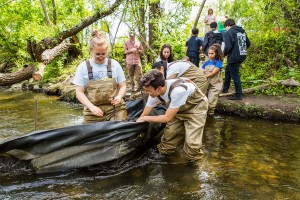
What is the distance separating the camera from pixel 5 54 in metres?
14.5

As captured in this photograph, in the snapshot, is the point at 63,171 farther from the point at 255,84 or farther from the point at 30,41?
the point at 255,84

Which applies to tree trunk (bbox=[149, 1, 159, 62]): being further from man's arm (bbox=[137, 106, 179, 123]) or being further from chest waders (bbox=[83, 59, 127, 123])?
man's arm (bbox=[137, 106, 179, 123])

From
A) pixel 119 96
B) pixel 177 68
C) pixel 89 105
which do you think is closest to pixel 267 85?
pixel 177 68

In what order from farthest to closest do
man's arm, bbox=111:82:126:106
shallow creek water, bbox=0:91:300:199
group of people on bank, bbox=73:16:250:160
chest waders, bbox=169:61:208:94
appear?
1. chest waders, bbox=169:61:208:94
2. man's arm, bbox=111:82:126:106
3. group of people on bank, bbox=73:16:250:160
4. shallow creek water, bbox=0:91:300:199

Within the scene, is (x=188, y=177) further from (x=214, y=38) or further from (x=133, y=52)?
(x=133, y=52)

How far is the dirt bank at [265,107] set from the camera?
19.4ft

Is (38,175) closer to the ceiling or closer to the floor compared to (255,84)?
closer to the floor

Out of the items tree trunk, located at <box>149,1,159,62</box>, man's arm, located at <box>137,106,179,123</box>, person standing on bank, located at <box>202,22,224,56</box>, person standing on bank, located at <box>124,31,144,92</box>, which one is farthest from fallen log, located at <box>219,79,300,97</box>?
tree trunk, located at <box>149,1,159,62</box>

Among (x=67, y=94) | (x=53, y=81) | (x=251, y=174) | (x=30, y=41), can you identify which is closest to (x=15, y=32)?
(x=53, y=81)

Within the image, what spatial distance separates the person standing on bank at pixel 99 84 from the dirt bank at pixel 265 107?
3639 millimetres

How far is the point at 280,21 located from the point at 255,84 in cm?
230

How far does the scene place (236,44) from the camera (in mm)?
6348

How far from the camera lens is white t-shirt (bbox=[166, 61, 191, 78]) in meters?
4.73

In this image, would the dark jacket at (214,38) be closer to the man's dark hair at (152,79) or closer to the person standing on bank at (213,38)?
the person standing on bank at (213,38)
